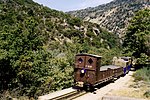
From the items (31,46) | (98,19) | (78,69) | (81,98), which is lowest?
(81,98)

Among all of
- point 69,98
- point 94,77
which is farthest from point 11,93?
point 94,77

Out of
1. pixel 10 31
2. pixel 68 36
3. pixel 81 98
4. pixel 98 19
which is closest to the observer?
pixel 81 98

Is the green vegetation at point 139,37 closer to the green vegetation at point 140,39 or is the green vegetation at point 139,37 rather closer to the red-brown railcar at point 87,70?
the green vegetation at point 140,39

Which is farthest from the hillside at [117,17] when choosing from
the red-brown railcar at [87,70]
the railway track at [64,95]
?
the railway track at [64,95]

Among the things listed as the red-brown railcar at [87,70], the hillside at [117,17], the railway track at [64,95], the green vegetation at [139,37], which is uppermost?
the hillside at [117,17]

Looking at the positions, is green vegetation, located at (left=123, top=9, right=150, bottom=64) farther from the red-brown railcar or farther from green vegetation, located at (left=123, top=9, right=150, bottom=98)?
the red-brown railcar

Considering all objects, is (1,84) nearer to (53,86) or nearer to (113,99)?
(53,86)

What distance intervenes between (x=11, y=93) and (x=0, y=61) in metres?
2.72

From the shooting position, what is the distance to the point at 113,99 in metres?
18.0

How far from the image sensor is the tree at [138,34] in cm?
4891

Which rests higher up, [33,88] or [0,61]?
[0,61]

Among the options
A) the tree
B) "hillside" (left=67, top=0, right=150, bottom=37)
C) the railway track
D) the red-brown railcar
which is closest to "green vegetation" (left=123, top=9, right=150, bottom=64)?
the tree

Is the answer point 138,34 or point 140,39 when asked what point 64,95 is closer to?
point 140,39

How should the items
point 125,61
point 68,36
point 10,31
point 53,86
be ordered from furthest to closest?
point 68,36, point 125,61, point 53,86, point 10,31
